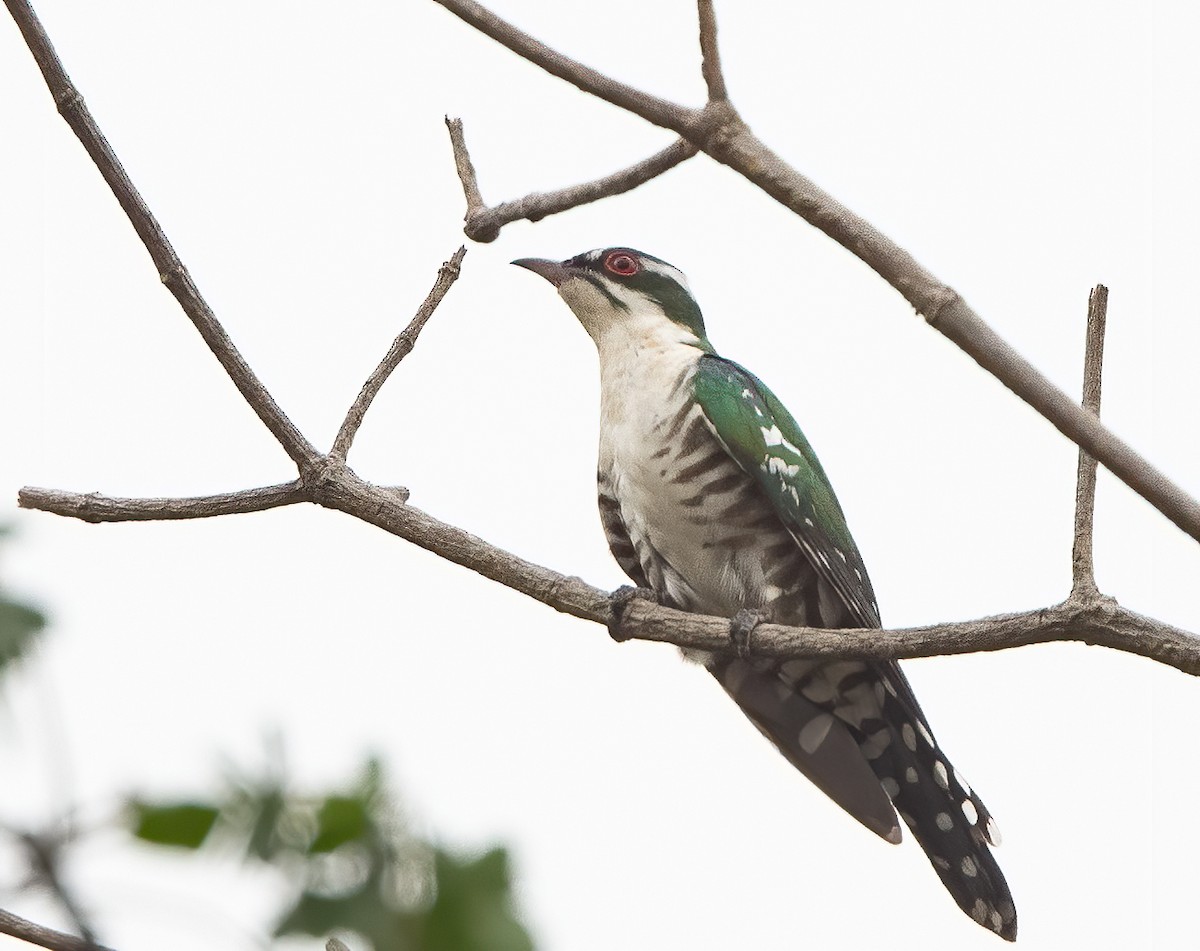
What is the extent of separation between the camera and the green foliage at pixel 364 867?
1197 mm

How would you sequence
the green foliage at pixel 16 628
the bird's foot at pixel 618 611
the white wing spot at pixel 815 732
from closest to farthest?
the green foliage at pixel 16 628, the bird's foot at pixel 618 611, the white wing spot at pixel 815 732

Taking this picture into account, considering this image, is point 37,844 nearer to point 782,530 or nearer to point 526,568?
point 526,568

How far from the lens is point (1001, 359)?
2480mm

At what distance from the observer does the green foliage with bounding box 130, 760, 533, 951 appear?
3.93 feet

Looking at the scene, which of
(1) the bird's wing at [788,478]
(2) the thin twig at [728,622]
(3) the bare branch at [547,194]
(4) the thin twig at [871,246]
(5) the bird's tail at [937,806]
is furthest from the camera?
(1) the bird's wing at [788,478]

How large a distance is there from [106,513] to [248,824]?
9.38ft

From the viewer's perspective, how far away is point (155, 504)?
388 centimetres

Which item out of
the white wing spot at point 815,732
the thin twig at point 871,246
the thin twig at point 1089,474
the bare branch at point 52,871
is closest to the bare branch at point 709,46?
the thin twig at point 871,246

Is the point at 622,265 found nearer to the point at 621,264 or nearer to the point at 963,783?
the point at 621,264

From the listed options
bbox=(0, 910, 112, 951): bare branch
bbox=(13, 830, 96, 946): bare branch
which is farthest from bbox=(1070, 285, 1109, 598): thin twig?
bbox=(13, 830, 96, 946): bare branch

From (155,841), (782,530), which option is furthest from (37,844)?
(782,530)

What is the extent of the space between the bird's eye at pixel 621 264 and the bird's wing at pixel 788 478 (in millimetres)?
701

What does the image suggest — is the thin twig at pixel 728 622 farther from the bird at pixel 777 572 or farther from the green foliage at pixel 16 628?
the green foliage at pixel 16 628

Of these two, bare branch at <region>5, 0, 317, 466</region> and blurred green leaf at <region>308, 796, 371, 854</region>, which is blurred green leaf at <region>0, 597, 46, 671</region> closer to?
blurred green leaf at <region>308, 796, 371, 854</region>
